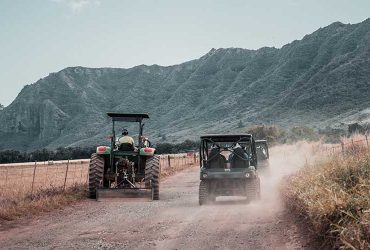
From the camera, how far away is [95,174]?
1658 centimetres

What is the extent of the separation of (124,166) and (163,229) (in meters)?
7.36

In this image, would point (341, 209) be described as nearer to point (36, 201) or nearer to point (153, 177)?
point (36, 201)

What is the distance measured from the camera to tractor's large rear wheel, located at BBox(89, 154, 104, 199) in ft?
54.4

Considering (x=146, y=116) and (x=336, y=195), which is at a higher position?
(x=146, y=116)

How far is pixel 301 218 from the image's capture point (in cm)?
968

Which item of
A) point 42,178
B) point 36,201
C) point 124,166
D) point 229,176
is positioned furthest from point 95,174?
point 42,178

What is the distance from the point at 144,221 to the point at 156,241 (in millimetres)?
2562

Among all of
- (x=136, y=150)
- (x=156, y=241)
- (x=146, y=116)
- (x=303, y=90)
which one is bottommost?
(x=156, y=241)

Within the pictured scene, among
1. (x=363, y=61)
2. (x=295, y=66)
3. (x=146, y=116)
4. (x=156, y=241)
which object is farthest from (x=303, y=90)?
(x=156, y=241)

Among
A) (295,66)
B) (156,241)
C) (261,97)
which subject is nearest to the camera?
(156,241)

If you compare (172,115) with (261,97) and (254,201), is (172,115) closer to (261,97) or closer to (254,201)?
(261,97)

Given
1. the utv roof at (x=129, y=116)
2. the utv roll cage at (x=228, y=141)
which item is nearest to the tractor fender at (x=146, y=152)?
the utv roof at (x=129, y=116)

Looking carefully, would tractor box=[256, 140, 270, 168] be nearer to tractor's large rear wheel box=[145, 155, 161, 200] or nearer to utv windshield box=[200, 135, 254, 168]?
utv windshield box=[200, 135, 254, 168]

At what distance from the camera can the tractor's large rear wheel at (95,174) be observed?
1659cm
